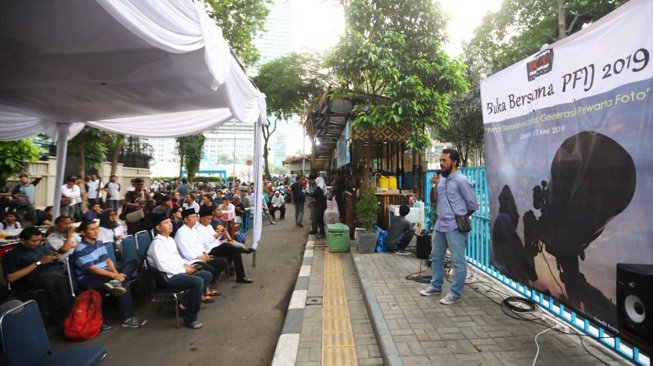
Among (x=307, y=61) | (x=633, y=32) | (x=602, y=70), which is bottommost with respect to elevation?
(x=602, y=70)

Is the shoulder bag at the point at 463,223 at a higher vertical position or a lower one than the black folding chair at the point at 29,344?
higher

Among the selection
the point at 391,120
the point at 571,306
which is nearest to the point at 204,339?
the point at 571,306

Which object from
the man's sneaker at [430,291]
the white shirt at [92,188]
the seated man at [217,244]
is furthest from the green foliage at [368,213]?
the white shirt at [92,188]

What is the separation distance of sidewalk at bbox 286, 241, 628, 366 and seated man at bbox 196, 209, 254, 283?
4.98ft

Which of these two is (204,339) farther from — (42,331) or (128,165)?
(128,165)

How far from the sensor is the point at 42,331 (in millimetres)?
2303

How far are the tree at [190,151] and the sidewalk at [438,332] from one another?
24927 millimetres

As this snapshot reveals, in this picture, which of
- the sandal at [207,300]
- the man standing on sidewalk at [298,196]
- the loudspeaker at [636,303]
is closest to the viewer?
the loudspeaker at [636,303]

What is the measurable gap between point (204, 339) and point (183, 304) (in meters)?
0.68

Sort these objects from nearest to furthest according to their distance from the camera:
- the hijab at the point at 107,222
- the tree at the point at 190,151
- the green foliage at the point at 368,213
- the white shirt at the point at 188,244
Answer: the white shirt at the point at 188,244 < the hijab at the point at 107,222 < the green foliage at the point at 368,213 < the tree at the point at 190,151

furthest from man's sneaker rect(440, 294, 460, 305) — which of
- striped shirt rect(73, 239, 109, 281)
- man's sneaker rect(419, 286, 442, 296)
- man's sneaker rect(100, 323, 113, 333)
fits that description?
striped shirt rect(73, 239, 109, 281)

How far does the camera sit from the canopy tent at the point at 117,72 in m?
2.53

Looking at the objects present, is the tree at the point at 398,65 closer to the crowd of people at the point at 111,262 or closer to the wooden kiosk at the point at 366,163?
the wooden kiosk at the point at 366,163

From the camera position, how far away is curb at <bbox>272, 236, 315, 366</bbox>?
3.13 metres
